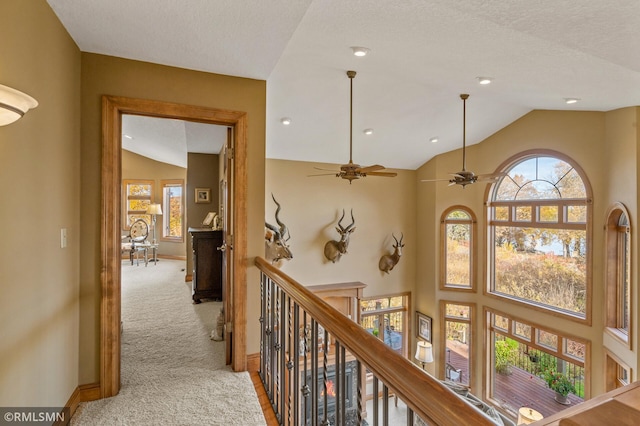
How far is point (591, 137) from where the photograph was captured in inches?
201

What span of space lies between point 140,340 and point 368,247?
5145 mm

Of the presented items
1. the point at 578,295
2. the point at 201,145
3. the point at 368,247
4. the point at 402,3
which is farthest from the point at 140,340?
the point at 578,295

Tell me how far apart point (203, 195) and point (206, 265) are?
1882mm

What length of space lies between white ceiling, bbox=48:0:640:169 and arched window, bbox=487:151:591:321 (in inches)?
54.6

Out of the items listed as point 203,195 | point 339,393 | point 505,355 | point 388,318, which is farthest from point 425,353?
point 339,393

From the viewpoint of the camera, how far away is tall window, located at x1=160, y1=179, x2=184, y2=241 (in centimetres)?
944

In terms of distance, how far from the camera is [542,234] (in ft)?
19.9

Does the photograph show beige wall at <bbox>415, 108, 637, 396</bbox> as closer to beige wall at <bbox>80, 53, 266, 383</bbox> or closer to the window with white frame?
the window with white frame

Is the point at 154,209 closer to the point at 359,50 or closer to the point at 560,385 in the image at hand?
the point at 359,50

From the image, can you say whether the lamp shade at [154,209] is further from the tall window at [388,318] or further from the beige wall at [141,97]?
the beige wall at [141,97]

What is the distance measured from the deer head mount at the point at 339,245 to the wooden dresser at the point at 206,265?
2.67m

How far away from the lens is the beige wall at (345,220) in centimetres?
659

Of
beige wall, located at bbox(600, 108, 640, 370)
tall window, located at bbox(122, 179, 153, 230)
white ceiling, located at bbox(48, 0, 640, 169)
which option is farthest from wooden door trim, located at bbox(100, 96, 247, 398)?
tall window, located at bbox(122, 179, 153, 230)

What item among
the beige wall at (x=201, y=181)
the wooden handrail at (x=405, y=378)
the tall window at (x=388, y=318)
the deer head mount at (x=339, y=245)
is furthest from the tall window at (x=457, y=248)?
the wooden handrail at (x=405, y=378)
